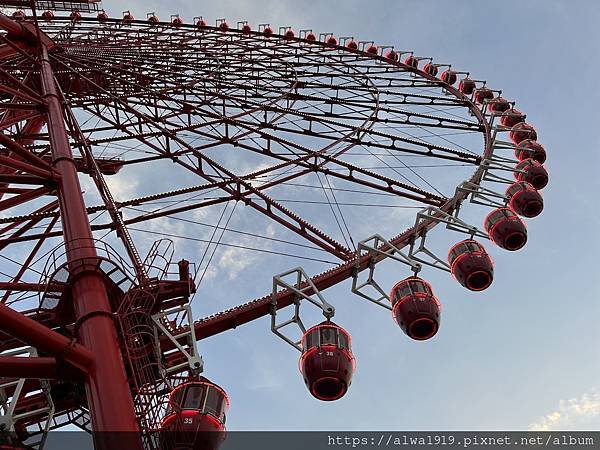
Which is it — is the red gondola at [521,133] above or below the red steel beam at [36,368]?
above

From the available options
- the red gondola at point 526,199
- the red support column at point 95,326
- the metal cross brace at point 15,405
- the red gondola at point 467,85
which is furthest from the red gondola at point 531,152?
→ the metal cross brace at point 15,405

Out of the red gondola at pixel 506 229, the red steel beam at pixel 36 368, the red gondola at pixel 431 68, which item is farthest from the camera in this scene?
the red gondola at pixel 431 68

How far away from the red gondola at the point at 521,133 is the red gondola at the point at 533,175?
2.08m

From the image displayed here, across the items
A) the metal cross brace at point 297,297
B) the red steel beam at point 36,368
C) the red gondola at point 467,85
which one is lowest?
the red steel beam at point 36,368

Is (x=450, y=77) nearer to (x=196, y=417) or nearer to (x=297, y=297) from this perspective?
(x=297, y=297)

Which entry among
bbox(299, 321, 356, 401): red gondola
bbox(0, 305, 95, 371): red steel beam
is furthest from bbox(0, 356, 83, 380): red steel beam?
bbox(299, 321, 356, 401): red gondola

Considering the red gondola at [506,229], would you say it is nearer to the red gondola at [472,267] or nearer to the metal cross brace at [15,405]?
the red gondola at [472,267]

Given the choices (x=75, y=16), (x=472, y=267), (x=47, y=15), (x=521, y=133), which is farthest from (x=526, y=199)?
(x=47, y=15)

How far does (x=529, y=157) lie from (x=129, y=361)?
50.1ft

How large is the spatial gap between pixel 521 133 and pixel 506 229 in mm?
6411

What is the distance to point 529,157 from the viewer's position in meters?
18.8

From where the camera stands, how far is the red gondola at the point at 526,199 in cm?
1700

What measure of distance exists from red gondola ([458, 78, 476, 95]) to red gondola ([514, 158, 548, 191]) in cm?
A: 712

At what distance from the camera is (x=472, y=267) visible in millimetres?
12922
